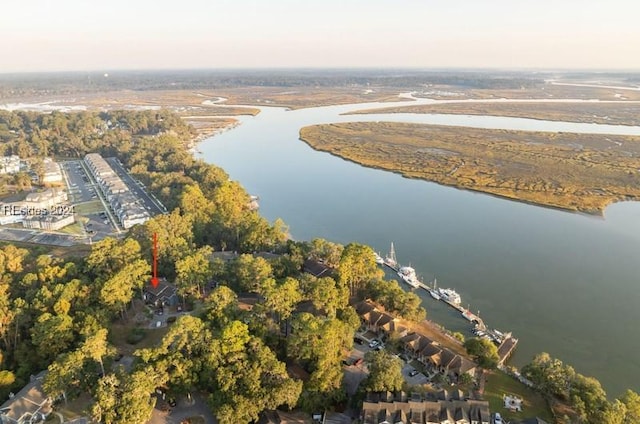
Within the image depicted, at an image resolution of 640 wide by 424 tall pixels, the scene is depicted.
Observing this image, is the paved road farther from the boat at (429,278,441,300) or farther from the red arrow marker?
the boat at (429,278,441,300)

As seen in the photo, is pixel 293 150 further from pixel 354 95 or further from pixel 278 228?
pixel 354 95

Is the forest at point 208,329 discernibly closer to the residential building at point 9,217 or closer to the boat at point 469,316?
the boat at point 469,316

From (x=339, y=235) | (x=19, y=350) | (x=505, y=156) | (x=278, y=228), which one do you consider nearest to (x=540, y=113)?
(x=505, y=156)

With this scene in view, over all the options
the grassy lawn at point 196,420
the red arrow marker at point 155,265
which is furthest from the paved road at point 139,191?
the grassy lawn at point 196,420

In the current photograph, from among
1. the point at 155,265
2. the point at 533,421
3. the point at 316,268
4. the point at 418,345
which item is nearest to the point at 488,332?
the point at 418,345

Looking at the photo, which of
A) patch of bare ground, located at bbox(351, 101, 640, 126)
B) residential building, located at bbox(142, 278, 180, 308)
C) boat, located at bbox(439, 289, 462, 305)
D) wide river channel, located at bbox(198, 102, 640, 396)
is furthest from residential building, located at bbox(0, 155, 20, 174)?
patch of bare ground, located at bbox(351, 101, 640, 126)

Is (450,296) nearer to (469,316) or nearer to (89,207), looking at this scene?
(469,316)
